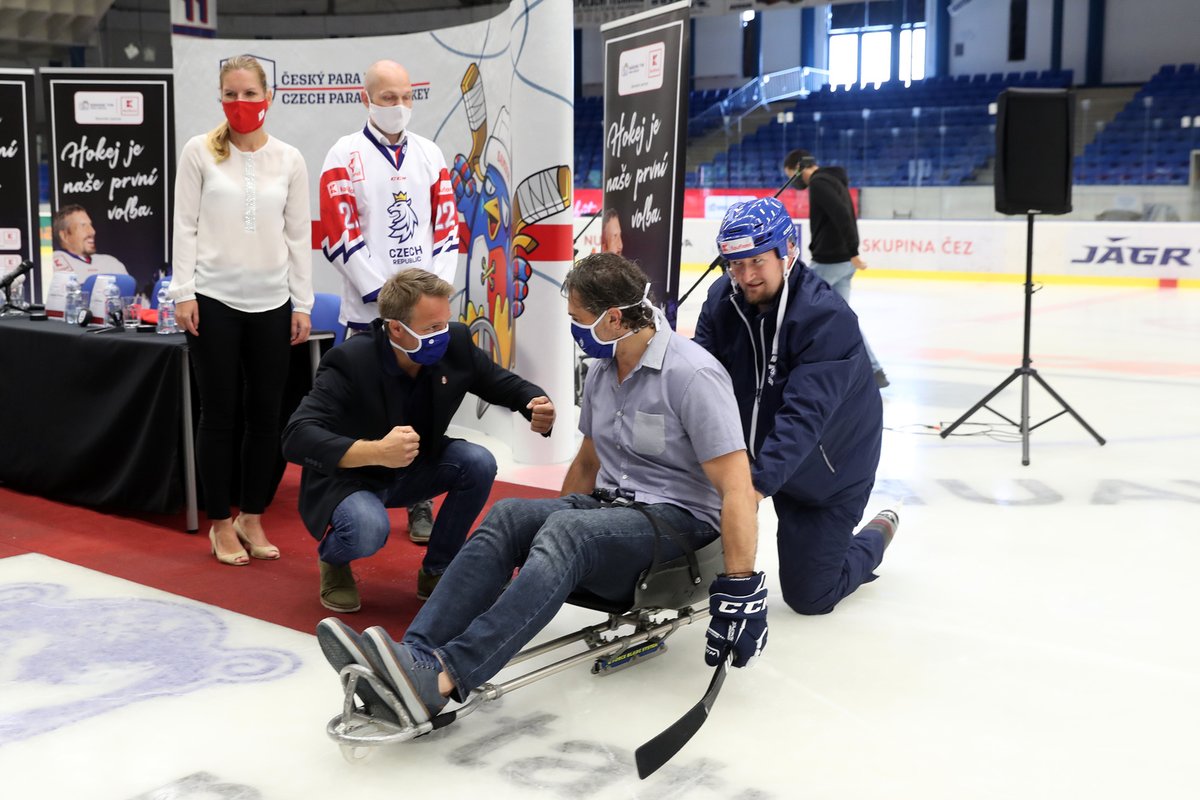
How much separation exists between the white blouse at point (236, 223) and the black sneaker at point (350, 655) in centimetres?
151

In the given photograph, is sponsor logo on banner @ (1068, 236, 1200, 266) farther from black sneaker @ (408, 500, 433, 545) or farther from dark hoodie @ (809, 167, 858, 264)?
black sneaker @ (408, 500, 433, 545)

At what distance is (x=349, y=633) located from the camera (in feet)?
6.95

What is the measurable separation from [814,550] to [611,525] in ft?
2.69

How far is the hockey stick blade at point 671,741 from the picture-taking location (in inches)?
83.1

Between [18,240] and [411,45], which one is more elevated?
[411,45]

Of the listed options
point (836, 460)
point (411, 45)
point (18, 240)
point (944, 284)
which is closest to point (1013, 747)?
point (836, 460)

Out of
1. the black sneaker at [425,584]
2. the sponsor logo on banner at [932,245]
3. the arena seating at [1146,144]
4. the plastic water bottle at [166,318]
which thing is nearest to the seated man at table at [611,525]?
the black sneaker at [425,584]

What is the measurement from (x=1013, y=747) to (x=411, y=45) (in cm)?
440

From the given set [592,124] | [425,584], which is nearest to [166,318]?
[425,584]

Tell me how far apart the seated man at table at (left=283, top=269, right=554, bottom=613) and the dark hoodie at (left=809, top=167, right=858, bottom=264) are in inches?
155

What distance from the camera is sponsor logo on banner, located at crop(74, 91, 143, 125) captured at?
6895 millimetres

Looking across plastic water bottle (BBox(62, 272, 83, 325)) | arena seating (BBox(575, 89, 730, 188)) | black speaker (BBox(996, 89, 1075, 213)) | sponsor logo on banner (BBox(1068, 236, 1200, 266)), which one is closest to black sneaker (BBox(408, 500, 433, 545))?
plastic water bottle (BBox(62, 272, 83, 325))

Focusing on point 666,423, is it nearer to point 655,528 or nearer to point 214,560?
point 655,528

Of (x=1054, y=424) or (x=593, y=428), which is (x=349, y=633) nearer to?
(x=593, y=428)
